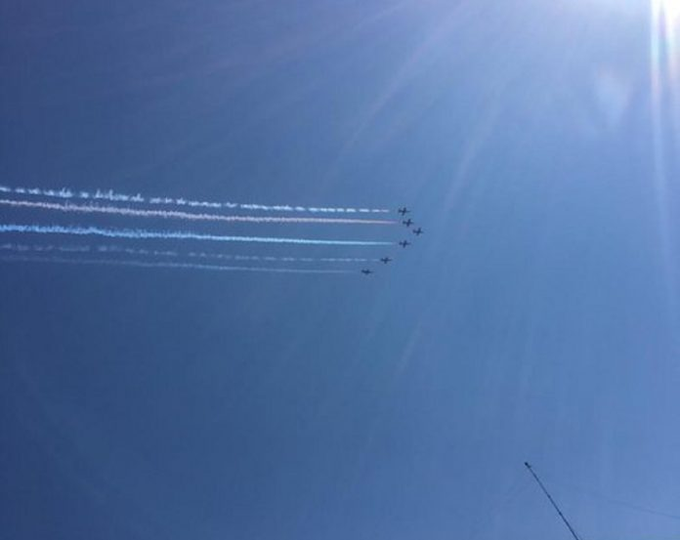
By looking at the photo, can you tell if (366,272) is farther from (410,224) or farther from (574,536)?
(574,536)

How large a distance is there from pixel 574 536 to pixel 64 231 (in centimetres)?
3925

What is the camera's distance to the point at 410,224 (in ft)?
166

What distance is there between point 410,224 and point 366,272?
18.3 ft

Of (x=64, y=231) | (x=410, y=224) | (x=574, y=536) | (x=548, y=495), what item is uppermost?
(x=410, y=224)

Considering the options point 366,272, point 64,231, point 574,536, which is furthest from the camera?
point 366,272

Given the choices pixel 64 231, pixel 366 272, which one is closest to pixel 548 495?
pixel 366 272

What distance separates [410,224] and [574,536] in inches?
1000

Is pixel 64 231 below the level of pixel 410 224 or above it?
below

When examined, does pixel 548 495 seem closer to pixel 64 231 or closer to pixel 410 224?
pixel 410 224

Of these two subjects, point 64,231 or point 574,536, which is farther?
point 574,536

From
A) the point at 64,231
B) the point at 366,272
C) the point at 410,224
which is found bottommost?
the point at 64,231

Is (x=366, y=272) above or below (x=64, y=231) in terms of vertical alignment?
above

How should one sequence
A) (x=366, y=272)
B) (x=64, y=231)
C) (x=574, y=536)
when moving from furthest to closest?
(x=366, y=272) < (x=574, y=536) < (x=64, y=231)

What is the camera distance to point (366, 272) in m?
48.5
